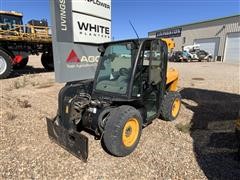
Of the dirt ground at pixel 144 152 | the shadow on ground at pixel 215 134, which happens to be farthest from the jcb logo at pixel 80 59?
the shadow on ground at pixel 215 134

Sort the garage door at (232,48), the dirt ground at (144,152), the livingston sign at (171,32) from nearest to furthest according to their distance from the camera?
the dirt ground at (144,152), the garage door at (232,48), the livingston sign at (171,32)

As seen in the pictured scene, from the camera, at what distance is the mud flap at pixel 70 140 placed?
2881mm

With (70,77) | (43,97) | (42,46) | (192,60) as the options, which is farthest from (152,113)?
(192,60)

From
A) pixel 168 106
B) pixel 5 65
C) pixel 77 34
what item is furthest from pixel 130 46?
pixel 5 65

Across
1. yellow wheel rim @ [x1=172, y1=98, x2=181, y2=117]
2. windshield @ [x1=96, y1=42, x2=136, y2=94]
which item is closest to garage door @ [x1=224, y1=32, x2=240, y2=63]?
yellow wheel rim @ [x1=172, y1=98, x2=181, y2=117]

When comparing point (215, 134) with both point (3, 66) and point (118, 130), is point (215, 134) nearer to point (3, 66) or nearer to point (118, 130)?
point (118, 130)

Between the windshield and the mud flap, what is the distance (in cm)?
101

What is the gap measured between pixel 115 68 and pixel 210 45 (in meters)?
27.7

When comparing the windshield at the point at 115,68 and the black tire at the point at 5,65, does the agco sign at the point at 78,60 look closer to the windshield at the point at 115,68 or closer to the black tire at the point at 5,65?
the windshield at the point at 115,68

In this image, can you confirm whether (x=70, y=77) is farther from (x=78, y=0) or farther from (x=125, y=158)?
(x=125, y=158)

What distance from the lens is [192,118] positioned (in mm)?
4988

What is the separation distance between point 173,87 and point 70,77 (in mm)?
2774

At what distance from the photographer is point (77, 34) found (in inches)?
153

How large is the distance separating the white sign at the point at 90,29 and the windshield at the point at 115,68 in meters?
0.62
